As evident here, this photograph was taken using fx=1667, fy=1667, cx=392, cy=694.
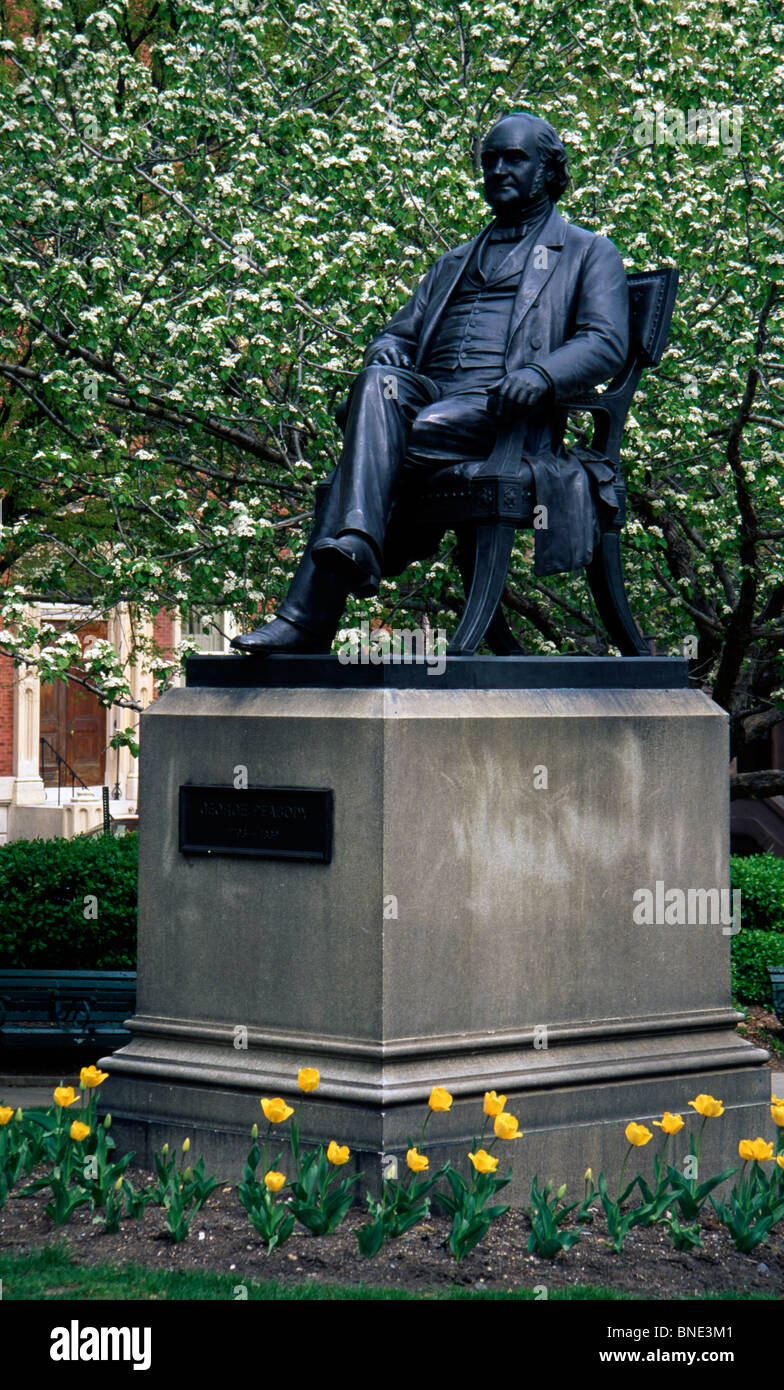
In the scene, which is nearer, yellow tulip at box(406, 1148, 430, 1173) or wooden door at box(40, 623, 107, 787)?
yellow tulip at box(406, 1148, 430, 1173)

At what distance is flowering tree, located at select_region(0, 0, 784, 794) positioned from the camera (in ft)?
38.9

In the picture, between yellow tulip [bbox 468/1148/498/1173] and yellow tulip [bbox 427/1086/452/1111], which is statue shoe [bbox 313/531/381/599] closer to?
yellow tulip [bbox 427/1086/452/1111]

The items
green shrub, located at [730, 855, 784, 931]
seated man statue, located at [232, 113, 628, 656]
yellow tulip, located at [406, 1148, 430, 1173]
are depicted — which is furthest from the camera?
green shrub, located at [730, 855, 784, 931]

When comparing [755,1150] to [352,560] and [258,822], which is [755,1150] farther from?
[352,560]

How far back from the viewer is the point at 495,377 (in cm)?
709

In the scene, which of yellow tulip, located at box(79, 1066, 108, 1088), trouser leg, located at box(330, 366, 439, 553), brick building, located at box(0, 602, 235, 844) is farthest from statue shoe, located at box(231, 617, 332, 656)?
brick building, located at box(0, 602, 235, 844)

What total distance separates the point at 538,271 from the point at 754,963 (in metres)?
6.88

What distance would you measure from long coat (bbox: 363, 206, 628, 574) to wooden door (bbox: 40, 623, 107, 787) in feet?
83.9

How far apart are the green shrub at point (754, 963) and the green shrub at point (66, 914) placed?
15.0 feet

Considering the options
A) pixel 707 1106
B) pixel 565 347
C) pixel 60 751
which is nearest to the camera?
pixel 707 1106

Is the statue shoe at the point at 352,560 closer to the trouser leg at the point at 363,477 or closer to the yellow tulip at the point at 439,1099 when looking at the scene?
the trouser leg at the point at 363,477

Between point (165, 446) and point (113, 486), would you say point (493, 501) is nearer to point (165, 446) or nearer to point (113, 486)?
point (113, 486)

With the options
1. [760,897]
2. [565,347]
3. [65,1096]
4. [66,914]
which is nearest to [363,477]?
[565,347]

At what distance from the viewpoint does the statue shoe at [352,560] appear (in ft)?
21.1
